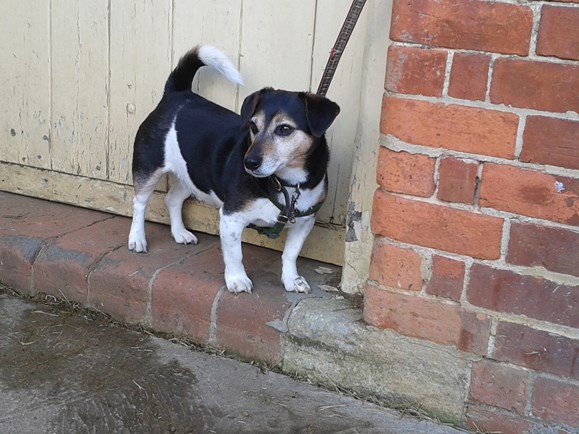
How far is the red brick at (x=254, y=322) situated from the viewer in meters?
2.75

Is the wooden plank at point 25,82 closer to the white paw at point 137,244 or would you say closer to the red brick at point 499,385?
the white paw at point 137,244

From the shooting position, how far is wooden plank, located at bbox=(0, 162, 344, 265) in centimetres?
320

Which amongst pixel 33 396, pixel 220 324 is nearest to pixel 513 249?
pixel 220 324

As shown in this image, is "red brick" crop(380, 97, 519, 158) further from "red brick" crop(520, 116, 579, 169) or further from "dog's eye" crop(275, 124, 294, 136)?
"dog's eye" crop(275, 124, 294, 136)

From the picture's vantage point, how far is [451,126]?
224cm

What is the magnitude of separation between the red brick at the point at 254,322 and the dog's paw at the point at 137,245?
0.59 metres

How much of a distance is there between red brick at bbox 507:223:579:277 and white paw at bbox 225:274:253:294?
1.02 m

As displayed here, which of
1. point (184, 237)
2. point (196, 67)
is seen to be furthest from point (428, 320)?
point (196, 67)

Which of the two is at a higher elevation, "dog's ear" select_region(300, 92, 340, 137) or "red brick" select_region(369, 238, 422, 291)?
"dog's ear" select_region(300, 92, 340, 137)

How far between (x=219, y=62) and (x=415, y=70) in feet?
3.53

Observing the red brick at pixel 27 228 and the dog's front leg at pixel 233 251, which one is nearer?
the dog's front leg at pixel 233 251

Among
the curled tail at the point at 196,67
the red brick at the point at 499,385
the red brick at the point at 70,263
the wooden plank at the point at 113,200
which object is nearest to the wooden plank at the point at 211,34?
the curled tail at the point at 196,67

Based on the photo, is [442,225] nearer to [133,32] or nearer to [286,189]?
[286,189]

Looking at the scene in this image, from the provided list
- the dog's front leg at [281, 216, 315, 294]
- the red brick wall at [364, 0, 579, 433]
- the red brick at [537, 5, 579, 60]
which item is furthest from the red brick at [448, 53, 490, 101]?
the dog's front leg at [281, 216, 315, 294]
